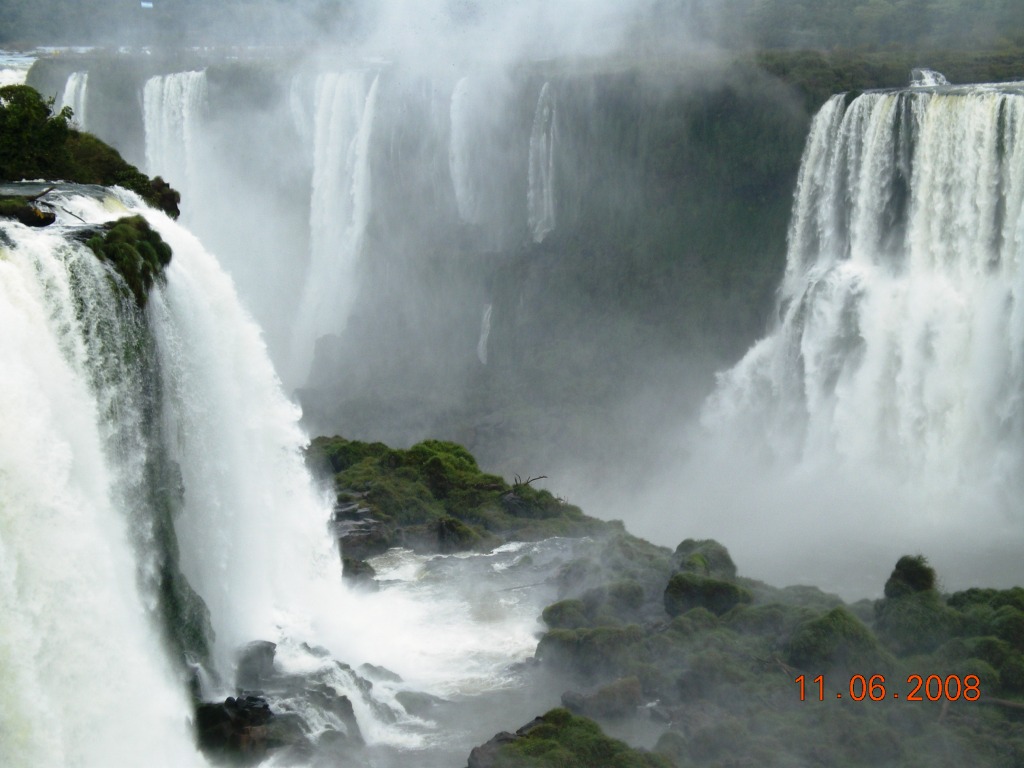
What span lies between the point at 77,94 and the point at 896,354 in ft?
112

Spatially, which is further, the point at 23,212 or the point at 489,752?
the point at 489,752

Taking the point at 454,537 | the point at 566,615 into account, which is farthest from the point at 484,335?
the point at 566,615

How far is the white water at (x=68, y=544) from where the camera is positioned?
1252 cm

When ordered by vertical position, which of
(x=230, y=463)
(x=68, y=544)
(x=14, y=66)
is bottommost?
(x=230, y=463)

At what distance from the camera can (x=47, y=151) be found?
20.1m

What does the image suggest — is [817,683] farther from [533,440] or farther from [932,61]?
[932,61]

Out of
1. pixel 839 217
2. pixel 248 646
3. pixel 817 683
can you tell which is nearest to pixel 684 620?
pixel 817 683

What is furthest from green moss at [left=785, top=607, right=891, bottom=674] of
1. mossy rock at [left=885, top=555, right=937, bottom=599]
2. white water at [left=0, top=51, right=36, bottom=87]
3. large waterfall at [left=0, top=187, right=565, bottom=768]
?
white water at [left=0, top=51, right=36, bottom=87]

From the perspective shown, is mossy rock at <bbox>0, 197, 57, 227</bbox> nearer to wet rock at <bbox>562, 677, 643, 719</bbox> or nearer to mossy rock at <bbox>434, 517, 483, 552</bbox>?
wet rock at <bbox>562, 677, 643, 719</bbox>

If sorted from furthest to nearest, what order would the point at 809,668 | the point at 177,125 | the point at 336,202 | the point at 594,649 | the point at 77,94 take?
the point at 77,94 → the point at 177,125 → the point at 336,202 → the point at 594,649 → the point at 809,668

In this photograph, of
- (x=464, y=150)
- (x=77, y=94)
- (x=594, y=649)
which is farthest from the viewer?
(x=77, y=94)

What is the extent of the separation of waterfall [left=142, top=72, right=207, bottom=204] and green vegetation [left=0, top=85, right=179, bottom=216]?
1048 inches

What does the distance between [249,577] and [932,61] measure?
1045 inches

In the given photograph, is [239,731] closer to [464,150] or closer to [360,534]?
[360,534]
